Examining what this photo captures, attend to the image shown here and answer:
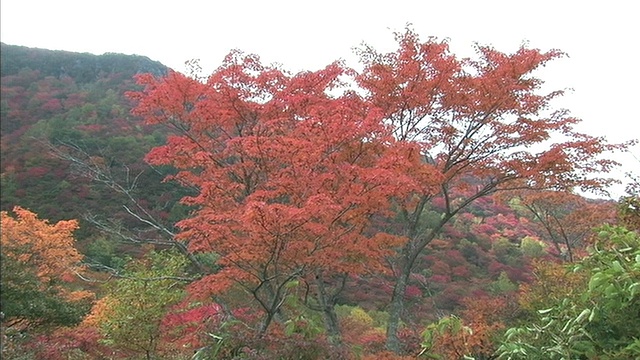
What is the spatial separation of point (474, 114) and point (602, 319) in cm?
630

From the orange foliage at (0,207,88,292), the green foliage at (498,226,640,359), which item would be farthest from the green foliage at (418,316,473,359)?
the orange foliage at (0,207,88,292)

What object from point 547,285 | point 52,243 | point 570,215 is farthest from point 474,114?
point 52,243

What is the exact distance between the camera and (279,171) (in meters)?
7.54

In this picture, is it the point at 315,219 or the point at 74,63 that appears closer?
the point at 315,219

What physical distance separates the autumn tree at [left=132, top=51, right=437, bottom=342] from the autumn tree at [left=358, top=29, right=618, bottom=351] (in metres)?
0.84

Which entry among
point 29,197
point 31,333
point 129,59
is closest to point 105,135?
point 29,197

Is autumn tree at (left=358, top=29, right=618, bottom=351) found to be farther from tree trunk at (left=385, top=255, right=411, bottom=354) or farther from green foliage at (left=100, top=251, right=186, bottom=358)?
green foliage at (left=100, top=251, right=186, bottom=358)

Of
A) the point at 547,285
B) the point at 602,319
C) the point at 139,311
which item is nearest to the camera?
the point at 602,319

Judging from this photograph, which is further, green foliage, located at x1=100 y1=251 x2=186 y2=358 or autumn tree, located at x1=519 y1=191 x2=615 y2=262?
autumn tree, located at x1=519 y1=191 x2=615 y2=262

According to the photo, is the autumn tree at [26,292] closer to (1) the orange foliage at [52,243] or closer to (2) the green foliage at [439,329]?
(1) the orange foliage at [52,243]

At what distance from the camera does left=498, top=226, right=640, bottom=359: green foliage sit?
11.6 feet

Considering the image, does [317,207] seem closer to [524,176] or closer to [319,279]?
[319,279]

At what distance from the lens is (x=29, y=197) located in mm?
17156

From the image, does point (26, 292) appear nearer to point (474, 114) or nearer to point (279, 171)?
point (279, 171)
